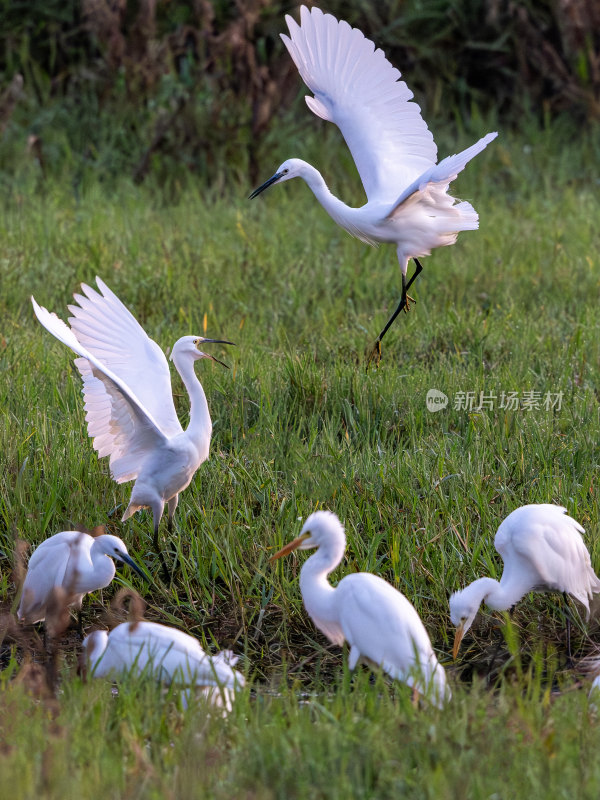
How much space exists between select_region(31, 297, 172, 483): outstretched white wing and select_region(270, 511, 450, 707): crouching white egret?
70 centimetres

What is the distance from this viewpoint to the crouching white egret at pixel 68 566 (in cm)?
320

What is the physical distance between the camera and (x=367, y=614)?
2.85m

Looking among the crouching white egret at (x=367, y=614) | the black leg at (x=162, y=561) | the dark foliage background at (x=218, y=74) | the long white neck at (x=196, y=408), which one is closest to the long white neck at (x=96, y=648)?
the crouching white egret at (x=367, y=614)

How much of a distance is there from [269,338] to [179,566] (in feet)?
6.12

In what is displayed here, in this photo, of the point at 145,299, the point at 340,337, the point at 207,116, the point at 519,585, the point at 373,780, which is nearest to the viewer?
the point at 373,780

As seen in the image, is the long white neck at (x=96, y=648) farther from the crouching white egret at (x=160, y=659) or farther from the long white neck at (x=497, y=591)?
the long white neck at (x=497, y=591)

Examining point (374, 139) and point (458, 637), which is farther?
point (374, 139)

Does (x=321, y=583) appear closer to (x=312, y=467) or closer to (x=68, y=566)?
(x=68, y=566)

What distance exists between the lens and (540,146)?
8.36 metres

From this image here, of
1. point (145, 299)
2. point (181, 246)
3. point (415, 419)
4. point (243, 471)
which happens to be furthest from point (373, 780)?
point (181, 246)

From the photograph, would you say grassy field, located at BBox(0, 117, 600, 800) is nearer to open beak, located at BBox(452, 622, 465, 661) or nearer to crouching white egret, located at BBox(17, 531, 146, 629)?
open beak, located at BBox(452, 622, 465, 661)

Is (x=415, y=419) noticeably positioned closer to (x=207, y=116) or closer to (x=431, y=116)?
(x=207, y=116)

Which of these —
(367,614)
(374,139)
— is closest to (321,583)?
(367,614)

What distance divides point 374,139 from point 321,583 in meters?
2.18
